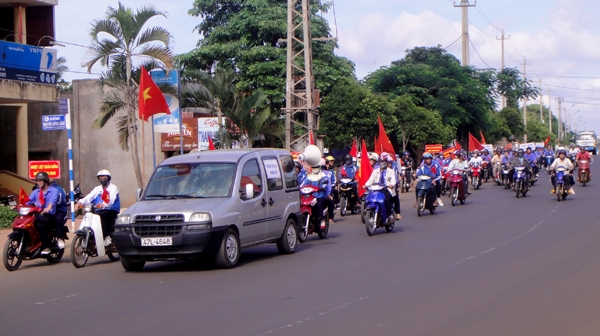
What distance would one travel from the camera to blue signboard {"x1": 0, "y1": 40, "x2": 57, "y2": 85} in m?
21.7

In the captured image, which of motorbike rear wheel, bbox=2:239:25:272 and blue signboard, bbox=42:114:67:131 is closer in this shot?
motorbike rear wheel, bbox=2:239:25:272

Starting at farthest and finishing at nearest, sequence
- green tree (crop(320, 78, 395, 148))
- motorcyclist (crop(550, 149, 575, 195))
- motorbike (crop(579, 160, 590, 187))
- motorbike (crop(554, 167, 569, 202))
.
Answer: green tree (crop(320, 78, 395, 148)) → motorbike (crop(579, 160, 590, 187)) → motorbike (crop(554, 167, 569, 202)) → motorcyclist (crop(550, 149, 575, 195))

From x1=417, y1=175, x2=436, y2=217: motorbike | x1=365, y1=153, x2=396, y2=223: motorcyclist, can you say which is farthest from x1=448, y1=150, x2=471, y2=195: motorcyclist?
x1=365, y1=153, x2=396, y2=223: motorcyclist

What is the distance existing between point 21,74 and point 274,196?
516 inches

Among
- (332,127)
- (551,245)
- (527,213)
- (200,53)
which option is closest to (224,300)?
(551,245)

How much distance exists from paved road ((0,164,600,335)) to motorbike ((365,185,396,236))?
31.6 inches

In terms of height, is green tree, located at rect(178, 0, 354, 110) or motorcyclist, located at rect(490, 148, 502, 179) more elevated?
green tree, located at rect(178, 0, 354, 110)

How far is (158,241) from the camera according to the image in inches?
424

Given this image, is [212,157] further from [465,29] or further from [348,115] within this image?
[465,29]

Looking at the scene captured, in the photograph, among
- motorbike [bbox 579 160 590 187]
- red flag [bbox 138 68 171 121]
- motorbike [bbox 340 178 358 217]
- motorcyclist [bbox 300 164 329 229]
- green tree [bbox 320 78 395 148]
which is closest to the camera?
motorcyclist [bbox 300 164 329 229]

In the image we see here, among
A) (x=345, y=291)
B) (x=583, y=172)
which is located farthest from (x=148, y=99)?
(x=583, y=172)

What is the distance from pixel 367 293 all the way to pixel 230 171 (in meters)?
3.87

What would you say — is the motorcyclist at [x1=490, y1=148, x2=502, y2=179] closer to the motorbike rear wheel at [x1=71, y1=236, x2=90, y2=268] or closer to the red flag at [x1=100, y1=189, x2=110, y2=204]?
the red flag at [x1=100, y1=189, x2=110, y2=204]

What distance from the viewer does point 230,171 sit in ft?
38.6
